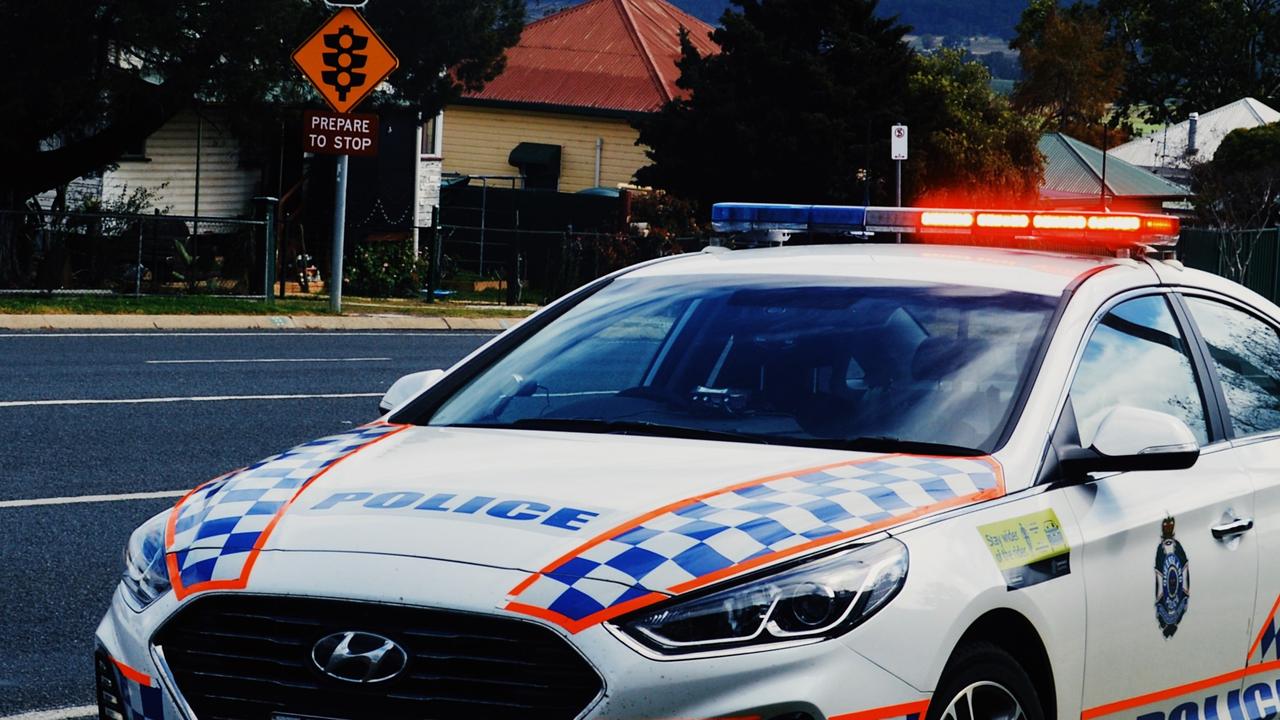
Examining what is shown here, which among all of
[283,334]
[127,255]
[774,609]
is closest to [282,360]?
[283,334]

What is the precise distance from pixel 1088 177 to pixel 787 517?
74.6 meters

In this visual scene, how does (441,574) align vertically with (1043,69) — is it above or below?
below

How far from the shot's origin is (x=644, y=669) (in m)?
3.36

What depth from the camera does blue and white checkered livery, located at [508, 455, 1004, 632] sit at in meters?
3.43

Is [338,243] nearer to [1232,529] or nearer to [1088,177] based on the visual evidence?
[1232,529]

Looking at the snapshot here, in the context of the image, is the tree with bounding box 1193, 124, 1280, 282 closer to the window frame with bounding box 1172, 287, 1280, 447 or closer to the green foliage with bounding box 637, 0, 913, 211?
the green foliage with bounding box 637, 0, 913, 211

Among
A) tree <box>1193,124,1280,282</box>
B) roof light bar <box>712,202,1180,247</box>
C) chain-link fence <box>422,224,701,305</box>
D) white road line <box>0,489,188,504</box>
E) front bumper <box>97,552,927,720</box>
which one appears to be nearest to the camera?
front bumper <box>97,552,927,720</box>

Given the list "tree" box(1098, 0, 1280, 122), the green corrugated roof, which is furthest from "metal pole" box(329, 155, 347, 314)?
"tree" box(1098, 0, 1280, 122)

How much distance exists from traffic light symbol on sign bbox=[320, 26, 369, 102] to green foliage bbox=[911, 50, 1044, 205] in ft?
71.9

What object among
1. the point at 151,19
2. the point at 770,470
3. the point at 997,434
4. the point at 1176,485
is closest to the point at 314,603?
the point at 770,470

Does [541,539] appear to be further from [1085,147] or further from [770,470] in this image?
[1085,147]

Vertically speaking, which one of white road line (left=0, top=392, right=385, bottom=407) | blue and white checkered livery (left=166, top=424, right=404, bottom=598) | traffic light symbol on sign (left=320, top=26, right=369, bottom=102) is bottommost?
white road line (left=0, top=392, right=385, bottom=407)

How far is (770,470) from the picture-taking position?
4051 mm

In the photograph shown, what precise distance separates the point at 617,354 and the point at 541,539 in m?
2.36
